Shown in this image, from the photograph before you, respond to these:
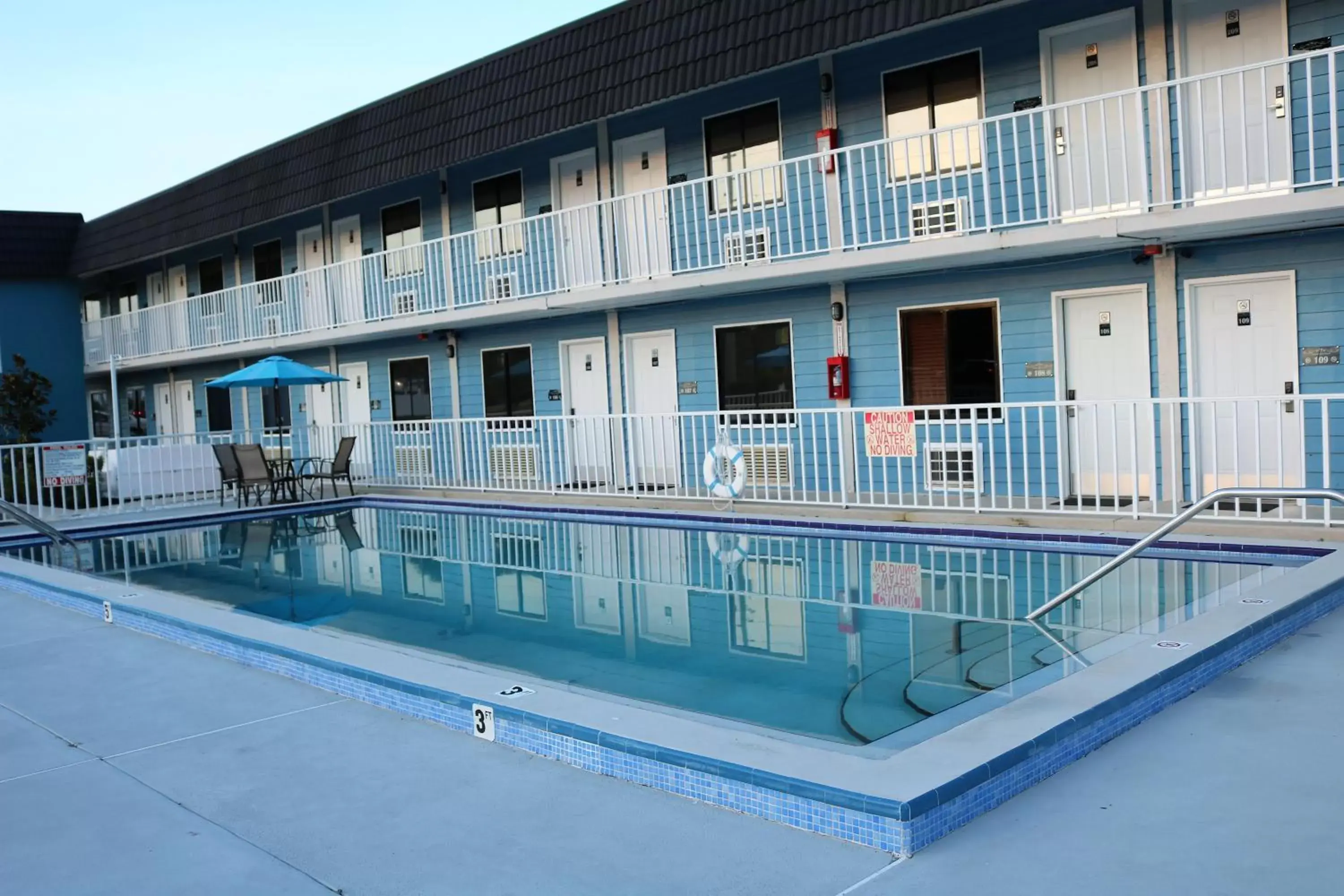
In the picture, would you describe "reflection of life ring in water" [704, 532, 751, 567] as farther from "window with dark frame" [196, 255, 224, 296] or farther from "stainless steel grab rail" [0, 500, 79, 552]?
"window with dark frame" [196, 255, 224, 296]

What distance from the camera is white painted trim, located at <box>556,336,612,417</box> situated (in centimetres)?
1723

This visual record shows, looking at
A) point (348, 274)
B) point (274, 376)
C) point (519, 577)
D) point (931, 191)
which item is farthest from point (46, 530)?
point (931, 191)

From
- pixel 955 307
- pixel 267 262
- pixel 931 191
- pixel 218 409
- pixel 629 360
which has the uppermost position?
pixel 267 262

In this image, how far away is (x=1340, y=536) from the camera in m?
8.53

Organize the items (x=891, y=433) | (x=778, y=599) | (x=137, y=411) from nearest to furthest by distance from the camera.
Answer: (x=778, y=599) → (x=891, y=433) → (x=137, y=411)

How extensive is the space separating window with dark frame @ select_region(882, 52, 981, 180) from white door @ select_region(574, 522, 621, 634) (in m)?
5.72

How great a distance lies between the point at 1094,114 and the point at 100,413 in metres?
28.6

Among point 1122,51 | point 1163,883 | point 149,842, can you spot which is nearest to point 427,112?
point 1122,51

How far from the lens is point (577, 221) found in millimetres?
17188

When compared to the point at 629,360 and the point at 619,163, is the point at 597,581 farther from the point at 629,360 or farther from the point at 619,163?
the point at 619,163

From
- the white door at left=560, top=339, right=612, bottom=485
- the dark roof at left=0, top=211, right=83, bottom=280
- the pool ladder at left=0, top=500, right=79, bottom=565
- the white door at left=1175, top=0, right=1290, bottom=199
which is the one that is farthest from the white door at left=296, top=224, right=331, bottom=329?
the white door at left=1175, top=0, right=1290, bottom=199

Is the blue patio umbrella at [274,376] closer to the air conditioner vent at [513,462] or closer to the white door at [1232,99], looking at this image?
the air conditioner vent at [513,462]

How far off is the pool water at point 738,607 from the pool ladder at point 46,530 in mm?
343

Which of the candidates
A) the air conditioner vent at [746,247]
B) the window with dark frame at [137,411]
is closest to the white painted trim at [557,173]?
the air conditioner vent at [746,247]
